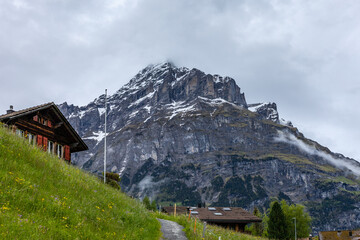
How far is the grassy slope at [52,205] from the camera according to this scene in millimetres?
11422

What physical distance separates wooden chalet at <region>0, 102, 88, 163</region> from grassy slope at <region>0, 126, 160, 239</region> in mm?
11562

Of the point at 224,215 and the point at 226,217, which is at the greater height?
the point at 224,215

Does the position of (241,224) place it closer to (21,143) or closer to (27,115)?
(27,115)

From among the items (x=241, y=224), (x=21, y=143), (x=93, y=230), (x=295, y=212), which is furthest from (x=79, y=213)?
(x=295, y=212)

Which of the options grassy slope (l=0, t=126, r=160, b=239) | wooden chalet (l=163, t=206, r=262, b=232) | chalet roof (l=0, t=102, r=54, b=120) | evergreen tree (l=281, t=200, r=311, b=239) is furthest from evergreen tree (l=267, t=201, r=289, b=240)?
grassy slope (l=0, t=126, r=160, b=239)

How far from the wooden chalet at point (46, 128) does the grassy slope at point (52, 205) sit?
11.6m

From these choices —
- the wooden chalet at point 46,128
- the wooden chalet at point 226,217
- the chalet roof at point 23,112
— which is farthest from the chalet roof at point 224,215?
the chalet roof at point 23,112

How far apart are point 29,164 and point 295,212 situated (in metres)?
96.6

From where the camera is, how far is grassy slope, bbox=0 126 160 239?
11422mm

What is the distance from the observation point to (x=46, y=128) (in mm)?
34469

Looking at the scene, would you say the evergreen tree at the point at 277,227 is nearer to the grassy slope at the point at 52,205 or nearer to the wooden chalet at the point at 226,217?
the wooden chalet at the point at 226,217

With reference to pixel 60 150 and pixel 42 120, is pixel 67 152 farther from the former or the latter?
pixel 42 120

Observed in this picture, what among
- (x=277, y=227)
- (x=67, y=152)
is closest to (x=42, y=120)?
(x=67, y=152)

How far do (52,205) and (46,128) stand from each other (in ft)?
74.7
